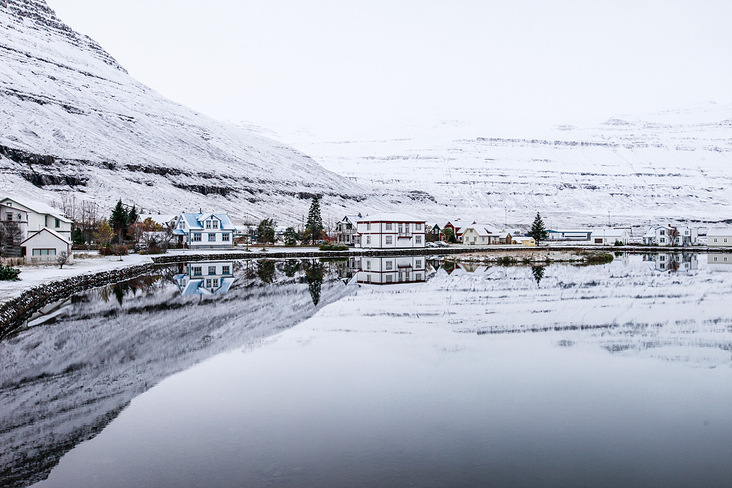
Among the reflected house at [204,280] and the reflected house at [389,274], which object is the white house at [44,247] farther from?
the reflected house at [389,274]

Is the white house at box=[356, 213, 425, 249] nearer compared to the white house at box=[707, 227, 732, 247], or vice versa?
the white house at box=[356, 213, 425, 249]

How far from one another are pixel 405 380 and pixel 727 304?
1812 centimetres

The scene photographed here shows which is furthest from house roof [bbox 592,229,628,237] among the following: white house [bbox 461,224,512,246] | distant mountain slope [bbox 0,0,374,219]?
distant mountain slope [bbox 0,0,374,219]

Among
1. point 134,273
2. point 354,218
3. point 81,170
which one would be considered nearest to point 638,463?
point 134,273

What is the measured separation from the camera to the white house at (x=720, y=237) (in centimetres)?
7946

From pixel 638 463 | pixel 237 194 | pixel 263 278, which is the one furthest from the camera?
pixel 237 194

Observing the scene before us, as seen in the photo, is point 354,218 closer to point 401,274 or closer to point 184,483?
point 401,274

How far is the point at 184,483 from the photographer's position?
691 cm

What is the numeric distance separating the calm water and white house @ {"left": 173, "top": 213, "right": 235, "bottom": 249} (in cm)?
4427

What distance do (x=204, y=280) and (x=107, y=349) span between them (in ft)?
62.3

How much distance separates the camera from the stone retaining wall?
16.5 m

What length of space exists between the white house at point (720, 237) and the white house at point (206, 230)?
235 ft

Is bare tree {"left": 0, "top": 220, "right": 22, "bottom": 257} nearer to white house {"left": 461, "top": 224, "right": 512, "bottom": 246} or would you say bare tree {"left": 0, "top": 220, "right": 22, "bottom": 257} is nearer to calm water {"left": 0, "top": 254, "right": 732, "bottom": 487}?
calm water {"left": 0, "top": 254, "right": 732, "bottom": 487}

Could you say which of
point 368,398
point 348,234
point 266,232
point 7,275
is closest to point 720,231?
point 348,234
